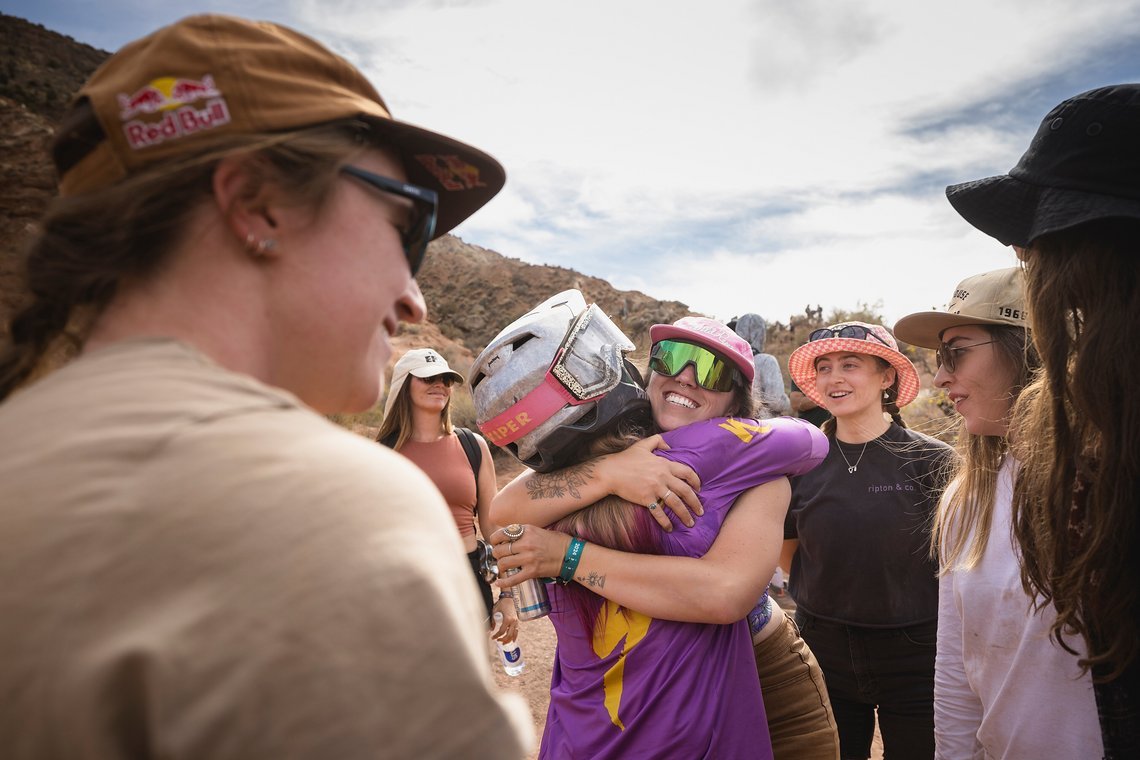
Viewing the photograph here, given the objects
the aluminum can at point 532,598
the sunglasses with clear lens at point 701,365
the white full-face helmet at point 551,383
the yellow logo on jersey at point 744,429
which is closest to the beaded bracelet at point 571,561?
the aluminum can at point 532,598

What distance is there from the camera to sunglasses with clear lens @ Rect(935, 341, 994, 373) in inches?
115

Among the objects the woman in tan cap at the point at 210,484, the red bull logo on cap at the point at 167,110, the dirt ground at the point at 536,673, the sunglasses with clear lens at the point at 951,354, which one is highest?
the sunglasses with clear lens at the point at 951,354

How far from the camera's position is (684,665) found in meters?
2.15

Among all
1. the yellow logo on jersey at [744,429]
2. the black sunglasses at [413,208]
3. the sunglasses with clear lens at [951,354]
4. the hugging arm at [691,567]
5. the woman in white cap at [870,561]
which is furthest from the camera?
the woman in white cap at [870,561]

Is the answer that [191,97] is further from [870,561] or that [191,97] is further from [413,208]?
[870,561]

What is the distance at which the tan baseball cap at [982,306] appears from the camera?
2.79 metres

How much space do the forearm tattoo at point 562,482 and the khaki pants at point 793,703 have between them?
3.26ft

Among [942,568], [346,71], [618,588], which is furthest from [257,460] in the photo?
[942,568]

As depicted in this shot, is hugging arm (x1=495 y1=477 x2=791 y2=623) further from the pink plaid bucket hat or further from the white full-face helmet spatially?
the pink plaid bucket hat

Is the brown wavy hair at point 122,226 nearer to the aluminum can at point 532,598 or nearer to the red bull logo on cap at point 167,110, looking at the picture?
the red bull logo on cap at point 167,110

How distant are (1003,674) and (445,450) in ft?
13.4

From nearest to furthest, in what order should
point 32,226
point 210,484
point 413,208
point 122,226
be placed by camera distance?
1. point 210,484
2. point 122,226
3. point 413,208
4. point 32,226

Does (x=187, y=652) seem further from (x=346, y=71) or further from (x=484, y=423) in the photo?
(x=484, y=423)

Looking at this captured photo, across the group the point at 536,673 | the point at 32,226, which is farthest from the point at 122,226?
the point at 536,673
